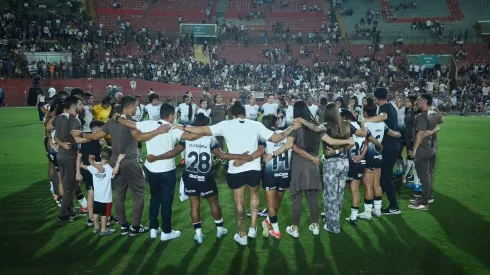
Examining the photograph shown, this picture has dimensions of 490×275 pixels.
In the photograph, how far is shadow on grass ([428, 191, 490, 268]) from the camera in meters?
5.59

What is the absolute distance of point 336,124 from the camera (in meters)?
5.67

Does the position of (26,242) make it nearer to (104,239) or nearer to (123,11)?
(104,239)

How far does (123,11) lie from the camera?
155 ft

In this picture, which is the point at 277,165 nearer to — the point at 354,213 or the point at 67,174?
the point at 354,213

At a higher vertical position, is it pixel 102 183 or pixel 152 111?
pixel 152 111

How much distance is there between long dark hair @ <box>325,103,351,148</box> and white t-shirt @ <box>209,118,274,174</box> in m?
0.97

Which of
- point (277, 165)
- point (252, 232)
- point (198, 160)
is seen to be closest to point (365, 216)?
point (277, 165)

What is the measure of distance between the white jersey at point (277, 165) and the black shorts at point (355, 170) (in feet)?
3.97

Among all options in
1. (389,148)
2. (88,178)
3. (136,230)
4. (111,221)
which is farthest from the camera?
(389,148)

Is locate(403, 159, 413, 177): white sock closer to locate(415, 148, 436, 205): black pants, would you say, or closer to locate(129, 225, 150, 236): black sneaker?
locate(415, 148, 436, 205): black pants

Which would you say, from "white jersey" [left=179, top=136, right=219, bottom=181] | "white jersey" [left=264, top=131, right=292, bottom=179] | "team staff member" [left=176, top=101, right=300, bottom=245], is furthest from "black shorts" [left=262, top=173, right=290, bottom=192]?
"white jersey" [left=179, top=136, right=219, bottom=181]

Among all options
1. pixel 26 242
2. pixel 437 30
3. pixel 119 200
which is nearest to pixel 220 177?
pixel 119 200

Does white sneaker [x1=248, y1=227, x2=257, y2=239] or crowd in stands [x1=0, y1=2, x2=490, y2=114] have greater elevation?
crowd in stands [x1=0, y1=2, x2=490, y2=114]

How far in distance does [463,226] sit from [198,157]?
4.72 metres
